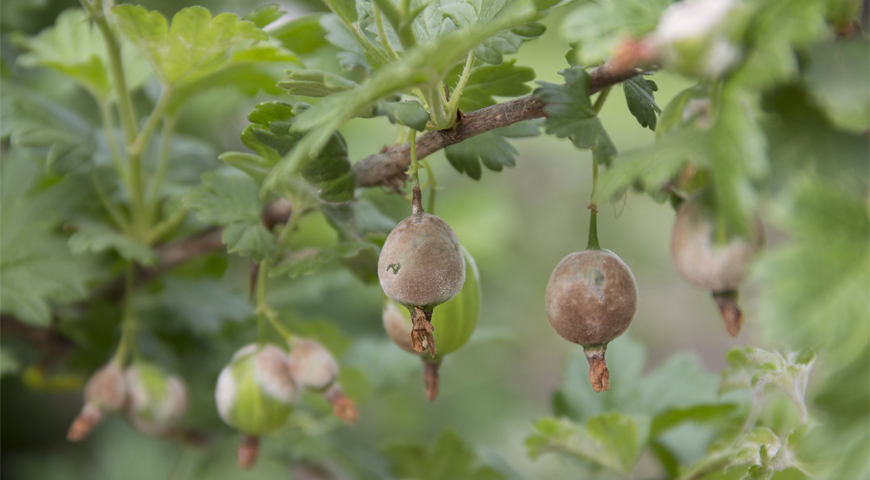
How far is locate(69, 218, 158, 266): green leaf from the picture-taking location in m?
0.64

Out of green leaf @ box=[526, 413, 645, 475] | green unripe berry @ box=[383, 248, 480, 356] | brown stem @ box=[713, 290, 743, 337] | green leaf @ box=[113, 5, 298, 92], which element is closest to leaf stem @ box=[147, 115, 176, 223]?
green leaf @ box=[113, 5, 298, 92]

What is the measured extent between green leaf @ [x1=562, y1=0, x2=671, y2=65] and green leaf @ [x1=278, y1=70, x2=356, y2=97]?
160 mm

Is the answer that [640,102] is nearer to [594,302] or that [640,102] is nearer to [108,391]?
[594,302]

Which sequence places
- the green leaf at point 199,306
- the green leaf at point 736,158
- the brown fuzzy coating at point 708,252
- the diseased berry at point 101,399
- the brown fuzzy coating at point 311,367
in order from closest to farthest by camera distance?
the green leaf at point 736,158
the brown fuzzy coating at point 708,252
the brown fuzzy coating at point 311,367
the diseased berry at point 101,399
the green leaf at point 199,306

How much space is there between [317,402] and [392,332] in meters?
0.41

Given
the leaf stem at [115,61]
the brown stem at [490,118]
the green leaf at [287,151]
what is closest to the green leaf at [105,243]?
the leaf stem at [115,61]

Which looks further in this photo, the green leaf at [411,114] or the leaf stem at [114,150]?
the leaf stem at [114,150]

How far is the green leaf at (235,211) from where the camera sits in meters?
0.52

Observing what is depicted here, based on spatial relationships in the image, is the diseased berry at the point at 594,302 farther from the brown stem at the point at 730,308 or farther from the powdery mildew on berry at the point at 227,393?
the powdery mildew on berry at the point at 227,393

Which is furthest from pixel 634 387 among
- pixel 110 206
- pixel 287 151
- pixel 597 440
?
pixel 110 206

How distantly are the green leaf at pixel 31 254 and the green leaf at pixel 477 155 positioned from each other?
44 cm

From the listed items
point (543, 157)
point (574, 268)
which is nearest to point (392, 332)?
point (574, 268)

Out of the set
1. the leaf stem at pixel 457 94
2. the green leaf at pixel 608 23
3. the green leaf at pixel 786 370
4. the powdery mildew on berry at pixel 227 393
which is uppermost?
the green leaf at pixel 608 23

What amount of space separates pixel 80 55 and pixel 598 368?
69 centimetres
